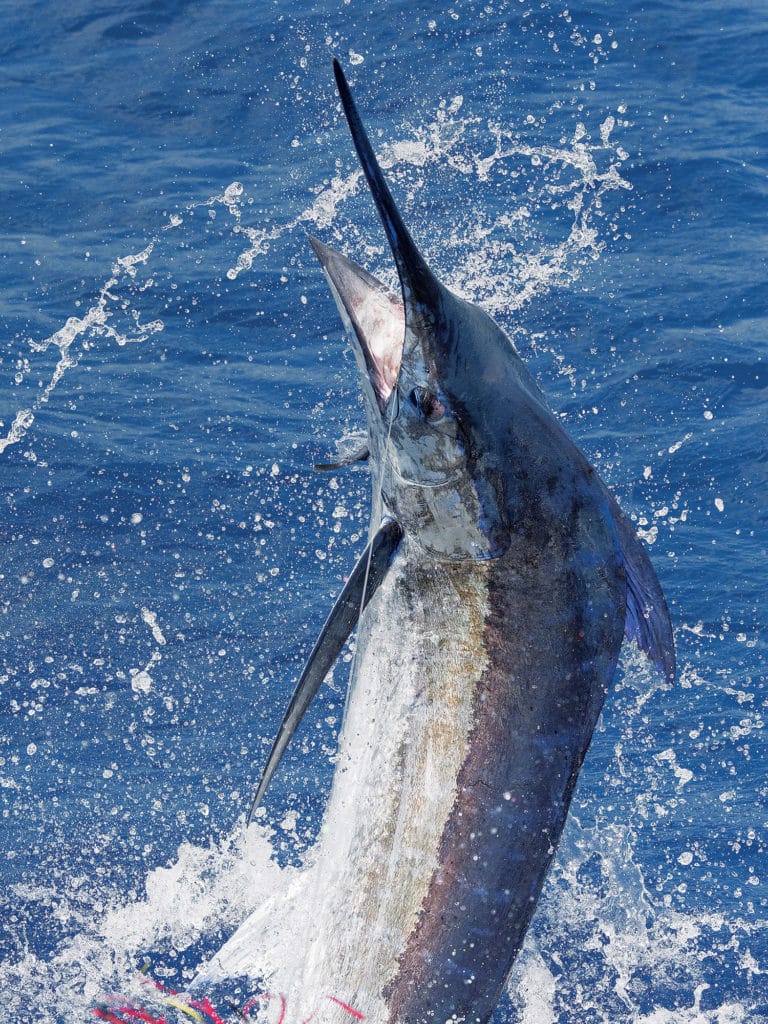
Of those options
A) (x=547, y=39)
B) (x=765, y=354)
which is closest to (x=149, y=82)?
(x=547, y=39)

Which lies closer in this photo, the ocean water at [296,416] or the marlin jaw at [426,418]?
the marlin jaw at [426,418]

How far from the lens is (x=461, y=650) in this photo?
3.63 meters

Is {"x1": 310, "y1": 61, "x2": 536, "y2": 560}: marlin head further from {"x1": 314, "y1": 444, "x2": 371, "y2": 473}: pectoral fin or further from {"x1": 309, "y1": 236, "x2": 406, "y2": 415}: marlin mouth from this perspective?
{"x1": 314, "y1": 444, "x2": 371, "y2": 473}: pectoral fin

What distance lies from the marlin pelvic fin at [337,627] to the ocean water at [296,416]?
2.32 meters

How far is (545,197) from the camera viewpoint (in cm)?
1025

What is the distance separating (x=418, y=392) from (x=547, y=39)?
396 inches

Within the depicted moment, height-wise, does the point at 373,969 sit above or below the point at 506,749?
below

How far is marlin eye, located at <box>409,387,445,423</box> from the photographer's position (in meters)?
3.32

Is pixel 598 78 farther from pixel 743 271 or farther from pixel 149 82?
pixel 149 82

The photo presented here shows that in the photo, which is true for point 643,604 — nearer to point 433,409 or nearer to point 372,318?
point 433,409

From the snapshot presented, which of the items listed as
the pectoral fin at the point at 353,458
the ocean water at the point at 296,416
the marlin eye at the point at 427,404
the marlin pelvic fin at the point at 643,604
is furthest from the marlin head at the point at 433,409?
the ocean water at the point at 296,416

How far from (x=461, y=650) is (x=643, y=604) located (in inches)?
20.9

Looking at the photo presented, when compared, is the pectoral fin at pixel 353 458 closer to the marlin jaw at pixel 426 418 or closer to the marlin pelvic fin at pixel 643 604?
the marlin jaw at pixel 426 418

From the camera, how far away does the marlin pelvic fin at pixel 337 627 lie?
11.4ft
